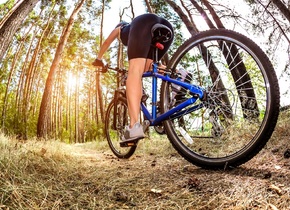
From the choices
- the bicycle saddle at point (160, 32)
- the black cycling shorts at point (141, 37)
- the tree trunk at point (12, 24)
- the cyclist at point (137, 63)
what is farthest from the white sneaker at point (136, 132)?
the tree trunk at point (12, 24)

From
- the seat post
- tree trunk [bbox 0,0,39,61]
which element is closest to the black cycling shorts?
the seat post

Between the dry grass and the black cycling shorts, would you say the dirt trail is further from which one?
the black cycling shorts

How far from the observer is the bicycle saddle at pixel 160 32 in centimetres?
253

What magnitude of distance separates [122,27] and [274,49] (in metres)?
4.08

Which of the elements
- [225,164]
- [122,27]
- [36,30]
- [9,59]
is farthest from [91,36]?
[225,164]

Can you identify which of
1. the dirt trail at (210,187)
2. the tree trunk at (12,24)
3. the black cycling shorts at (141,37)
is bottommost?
the dirt trail at (210,187)

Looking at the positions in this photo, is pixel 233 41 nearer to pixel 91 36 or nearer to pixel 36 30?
pixel 36 30

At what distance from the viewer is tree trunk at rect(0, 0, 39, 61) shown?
3.26 metres

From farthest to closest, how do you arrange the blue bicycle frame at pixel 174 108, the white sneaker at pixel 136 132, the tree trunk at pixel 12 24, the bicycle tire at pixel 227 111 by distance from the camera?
the tree trunk at pixel 12 24 → the white sneaker at pixel 136 132 → the blue bicycle frame at pixel 174 108 → the bicycle tire at pixel 227 111

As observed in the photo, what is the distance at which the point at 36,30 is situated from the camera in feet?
54.2

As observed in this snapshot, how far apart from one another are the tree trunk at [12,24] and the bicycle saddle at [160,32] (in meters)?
1.83

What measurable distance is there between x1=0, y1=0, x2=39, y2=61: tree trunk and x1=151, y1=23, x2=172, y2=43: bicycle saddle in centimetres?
183

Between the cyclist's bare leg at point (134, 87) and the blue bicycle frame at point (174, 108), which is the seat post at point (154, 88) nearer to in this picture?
the blue bicycle frame at point (174, 108)

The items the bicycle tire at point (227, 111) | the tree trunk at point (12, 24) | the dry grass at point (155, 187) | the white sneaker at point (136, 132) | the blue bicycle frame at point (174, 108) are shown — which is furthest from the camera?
the tree trunk at point (12, 24)
